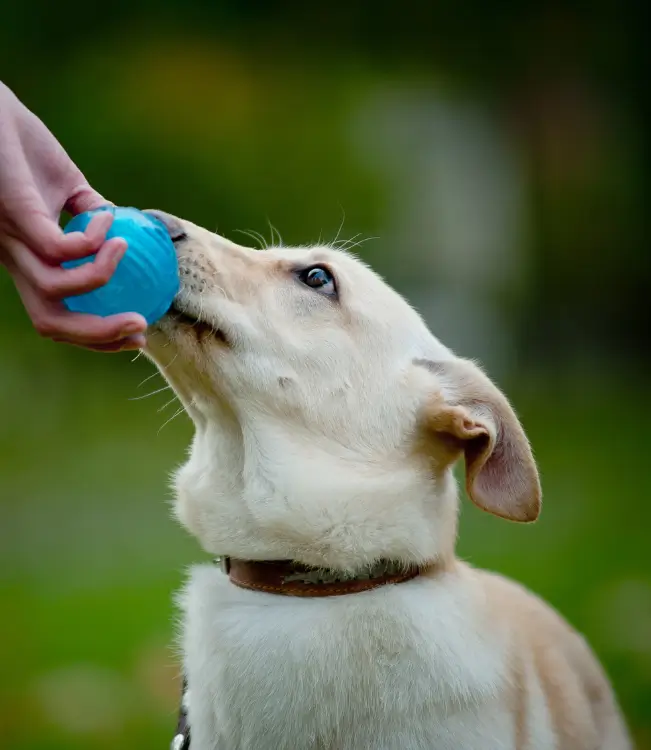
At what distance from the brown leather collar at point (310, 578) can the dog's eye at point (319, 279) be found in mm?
857

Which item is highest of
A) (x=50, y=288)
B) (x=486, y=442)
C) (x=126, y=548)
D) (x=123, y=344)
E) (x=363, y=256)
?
(x=363, y=256)

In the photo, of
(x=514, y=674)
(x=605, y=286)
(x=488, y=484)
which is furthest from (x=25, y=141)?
(x=605, y=286)

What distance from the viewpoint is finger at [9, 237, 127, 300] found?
8.00 feet

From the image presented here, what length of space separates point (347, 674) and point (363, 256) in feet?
30.9

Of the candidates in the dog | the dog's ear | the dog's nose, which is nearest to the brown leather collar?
the dog

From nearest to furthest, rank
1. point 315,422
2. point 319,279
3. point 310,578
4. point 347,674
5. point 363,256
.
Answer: point 347,674 < point 310,578 < point 315,422 < point 319,279 < point 363,256

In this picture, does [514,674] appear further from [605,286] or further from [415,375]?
[605,286]

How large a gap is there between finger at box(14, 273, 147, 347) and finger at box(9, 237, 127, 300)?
0.16 feet

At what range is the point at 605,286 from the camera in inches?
541

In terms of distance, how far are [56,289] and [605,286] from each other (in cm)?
1214

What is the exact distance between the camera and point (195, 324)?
2.94 metres

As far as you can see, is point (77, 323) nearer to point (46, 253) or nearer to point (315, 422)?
point (46, 253)

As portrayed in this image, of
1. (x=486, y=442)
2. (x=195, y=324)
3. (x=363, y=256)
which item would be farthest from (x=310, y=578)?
(x=363, y=256)

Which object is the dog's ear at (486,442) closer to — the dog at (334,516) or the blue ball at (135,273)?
the dog at (334,516)
